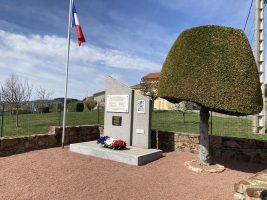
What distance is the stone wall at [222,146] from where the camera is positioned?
9023 mm

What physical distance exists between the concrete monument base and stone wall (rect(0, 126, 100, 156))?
1318mm

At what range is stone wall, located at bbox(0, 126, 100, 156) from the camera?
361 inches

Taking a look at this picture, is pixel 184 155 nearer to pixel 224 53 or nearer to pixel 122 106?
pixel 122 106

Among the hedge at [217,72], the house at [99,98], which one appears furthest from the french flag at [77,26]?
the house at [99,98]

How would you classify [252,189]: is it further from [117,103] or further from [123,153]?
[117,103]

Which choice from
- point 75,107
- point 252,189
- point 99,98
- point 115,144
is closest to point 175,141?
point 115,144

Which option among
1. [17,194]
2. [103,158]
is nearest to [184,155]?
[103,158]

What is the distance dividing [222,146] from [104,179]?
16.3ft

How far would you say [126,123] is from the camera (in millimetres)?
Result: 10375

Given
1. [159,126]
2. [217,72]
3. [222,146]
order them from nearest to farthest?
[217,72] < [222,146] < [159,126]

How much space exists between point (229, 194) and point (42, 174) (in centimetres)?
474

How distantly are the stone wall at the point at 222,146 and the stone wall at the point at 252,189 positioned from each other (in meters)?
4.60

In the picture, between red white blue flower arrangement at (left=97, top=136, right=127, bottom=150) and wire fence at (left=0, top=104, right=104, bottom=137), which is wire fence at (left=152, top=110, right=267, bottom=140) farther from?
wire fence at (left=0, top=104, right=104, bottom=137)

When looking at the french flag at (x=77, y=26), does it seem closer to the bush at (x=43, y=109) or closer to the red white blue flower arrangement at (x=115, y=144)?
the red white blue flower arrangement at (x=115, y=144)
